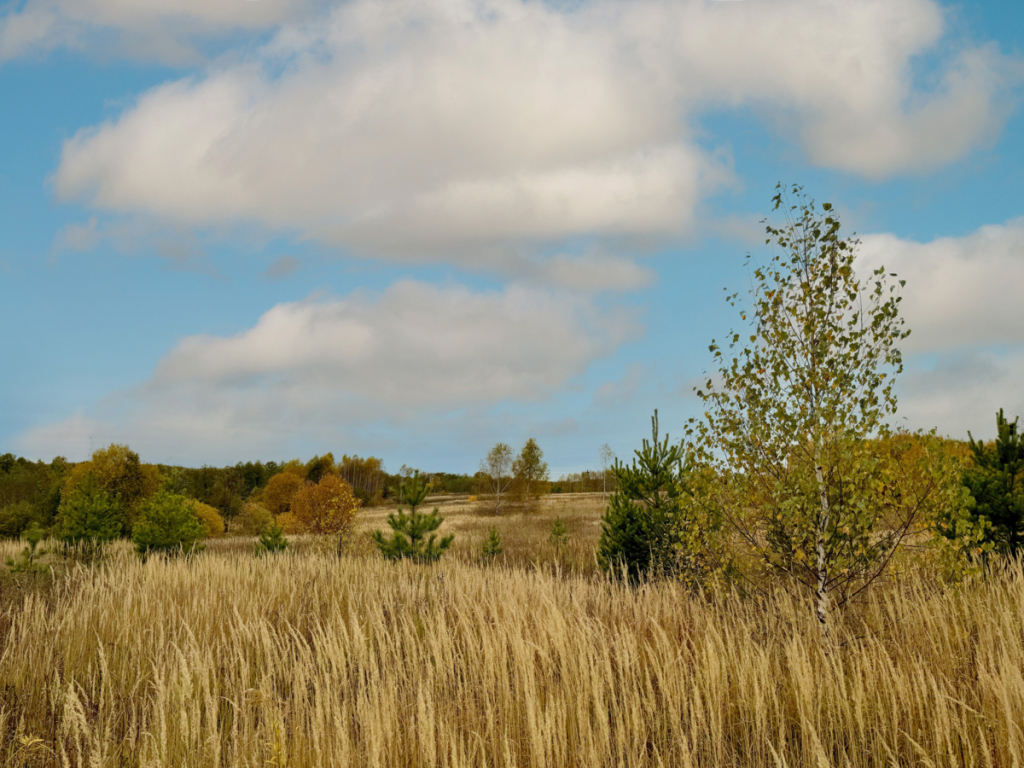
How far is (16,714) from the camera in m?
5.57

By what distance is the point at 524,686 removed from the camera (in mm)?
4098

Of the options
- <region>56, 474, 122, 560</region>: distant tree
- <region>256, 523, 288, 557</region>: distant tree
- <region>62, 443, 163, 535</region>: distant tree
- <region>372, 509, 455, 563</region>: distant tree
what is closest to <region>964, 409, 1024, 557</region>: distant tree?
<region>372, 509, 455, 563</region>: distant tree

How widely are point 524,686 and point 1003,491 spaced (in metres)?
10.5

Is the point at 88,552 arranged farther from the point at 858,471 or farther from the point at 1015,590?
the point at 1015,590

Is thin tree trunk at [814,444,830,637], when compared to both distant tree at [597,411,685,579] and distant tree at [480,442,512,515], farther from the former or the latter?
distant tree at [480,442,512,515]

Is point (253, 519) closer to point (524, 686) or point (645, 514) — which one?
point (645, 514)

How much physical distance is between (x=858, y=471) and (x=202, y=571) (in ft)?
33.7

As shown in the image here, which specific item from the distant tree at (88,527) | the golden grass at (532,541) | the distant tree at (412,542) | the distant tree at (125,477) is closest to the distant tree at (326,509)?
the golden grass at (532,541)

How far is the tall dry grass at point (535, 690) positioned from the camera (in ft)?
12.2

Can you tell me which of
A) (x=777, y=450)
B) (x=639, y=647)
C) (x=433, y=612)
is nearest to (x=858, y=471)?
(x=777, y=450)

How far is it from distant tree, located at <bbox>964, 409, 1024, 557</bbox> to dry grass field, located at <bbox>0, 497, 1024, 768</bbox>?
4254mm

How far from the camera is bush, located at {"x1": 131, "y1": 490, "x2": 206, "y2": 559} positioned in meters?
15.0

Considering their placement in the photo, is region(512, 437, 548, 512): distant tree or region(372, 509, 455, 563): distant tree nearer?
region(372, 509, 455, 563): distant tree

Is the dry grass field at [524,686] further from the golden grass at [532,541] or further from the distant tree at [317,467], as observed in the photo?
the distant tree at [317,467]
